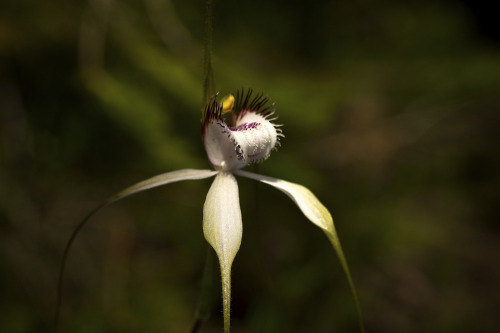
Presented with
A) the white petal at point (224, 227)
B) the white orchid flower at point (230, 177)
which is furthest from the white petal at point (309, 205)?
the white petal at point (224, 227)

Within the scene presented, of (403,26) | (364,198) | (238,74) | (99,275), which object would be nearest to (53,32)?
(238,74)

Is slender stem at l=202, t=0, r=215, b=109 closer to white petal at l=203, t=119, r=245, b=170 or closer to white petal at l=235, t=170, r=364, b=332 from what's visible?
white petal at l=203, t=119, r=245, b=170

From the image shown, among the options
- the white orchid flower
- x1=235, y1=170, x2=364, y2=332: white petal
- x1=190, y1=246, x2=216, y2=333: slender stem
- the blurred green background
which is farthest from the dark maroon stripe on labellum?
the blurred green background

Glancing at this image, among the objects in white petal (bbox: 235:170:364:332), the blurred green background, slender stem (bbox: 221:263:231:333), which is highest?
the blurred green background

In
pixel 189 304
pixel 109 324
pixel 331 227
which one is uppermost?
pixel 189 304

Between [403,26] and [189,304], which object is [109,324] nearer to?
[189,304]

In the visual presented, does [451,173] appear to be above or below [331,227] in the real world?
above

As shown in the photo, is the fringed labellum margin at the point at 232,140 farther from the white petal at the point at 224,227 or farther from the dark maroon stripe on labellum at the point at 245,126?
the white petal at the point at 224,227

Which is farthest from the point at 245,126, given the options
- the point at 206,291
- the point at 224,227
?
the point at 206,291

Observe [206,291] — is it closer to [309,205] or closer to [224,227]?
[224,227]
